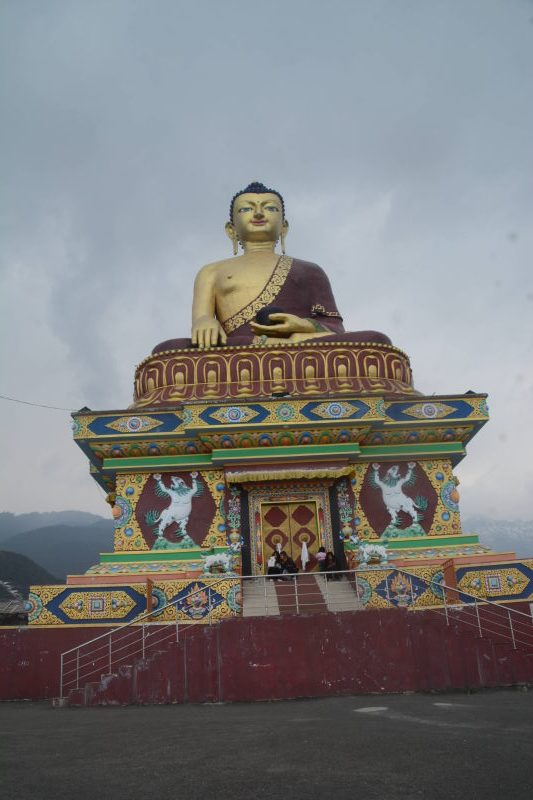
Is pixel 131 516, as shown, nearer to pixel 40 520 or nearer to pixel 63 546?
pixel 63 546

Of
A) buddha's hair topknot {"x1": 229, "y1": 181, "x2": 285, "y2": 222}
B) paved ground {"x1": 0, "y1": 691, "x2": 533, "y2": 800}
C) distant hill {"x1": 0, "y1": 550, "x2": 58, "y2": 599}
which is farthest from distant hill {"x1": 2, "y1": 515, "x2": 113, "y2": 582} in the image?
paved ground {"x1": 0, "y1": 691, "x2": 533, "y2": 800}

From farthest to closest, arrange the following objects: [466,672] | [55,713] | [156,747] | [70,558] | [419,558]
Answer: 1. [70,558]
2. [419,558]
3. [466,672]
4. [55,713]
5. [156,747]

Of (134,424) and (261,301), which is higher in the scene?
(261,301)

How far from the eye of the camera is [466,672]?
8.02 metres

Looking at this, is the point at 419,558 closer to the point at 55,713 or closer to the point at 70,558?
the point at 55,713

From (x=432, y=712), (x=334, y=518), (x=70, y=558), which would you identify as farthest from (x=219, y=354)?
(x=70, y=558)

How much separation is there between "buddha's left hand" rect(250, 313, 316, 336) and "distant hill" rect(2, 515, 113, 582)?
145 ft

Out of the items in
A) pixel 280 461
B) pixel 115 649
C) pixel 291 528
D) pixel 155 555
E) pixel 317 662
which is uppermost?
pixel 280 461

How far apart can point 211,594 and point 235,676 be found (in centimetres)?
200

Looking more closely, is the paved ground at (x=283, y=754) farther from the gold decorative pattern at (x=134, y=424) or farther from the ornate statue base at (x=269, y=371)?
the ornate statue base at (x=269, y=371)

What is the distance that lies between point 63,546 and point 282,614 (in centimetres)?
6216

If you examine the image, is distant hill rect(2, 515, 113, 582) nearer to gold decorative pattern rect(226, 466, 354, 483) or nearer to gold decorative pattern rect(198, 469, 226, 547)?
gold decorative pattern rect(198, 469, 226, 547)

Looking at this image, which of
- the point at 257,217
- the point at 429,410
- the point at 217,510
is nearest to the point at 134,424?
the point at 217,510

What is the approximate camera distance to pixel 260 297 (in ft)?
50.0
